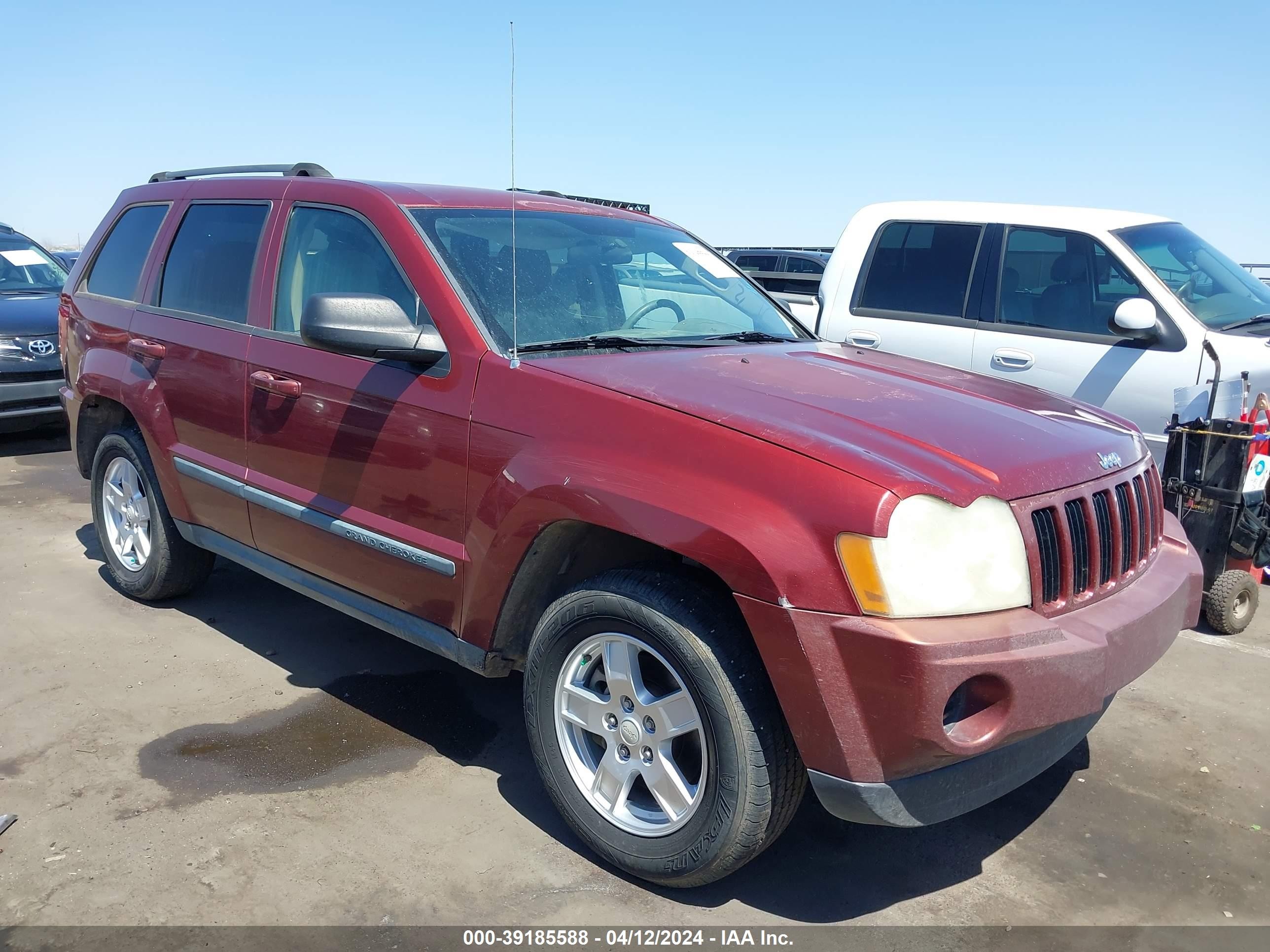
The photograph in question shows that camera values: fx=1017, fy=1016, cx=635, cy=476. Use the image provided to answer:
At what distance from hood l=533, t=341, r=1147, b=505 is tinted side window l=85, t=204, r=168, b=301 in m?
2.62

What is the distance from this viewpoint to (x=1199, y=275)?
5.74m

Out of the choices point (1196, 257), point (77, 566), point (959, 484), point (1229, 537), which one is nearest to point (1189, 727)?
point (1229, 537)

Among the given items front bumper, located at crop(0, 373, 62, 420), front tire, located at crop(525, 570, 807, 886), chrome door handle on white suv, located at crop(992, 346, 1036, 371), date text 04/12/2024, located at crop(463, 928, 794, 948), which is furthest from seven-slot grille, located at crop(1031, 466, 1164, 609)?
front bumper, located at crop(0, 373, 62, 420)

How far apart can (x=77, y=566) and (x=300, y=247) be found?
2.75 metres

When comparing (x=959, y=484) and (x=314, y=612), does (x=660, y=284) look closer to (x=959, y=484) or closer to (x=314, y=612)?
(x=959, y=484)

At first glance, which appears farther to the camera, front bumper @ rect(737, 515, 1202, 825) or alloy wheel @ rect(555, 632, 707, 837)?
alloy wheel @ rect(555, 632, 707, 837)

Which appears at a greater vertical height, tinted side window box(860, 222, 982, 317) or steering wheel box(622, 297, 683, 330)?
tinted side window box(860, 222, 982, 317)

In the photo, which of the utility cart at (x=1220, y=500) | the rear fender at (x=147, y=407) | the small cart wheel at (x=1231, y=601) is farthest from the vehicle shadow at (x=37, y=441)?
the small cart wheel at (x=1231, y=601)

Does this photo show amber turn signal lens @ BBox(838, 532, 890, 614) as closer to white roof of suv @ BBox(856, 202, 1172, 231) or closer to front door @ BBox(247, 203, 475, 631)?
front door @ BBox(247, 203, 475, 631)

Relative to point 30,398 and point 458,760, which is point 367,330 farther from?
point 30,398

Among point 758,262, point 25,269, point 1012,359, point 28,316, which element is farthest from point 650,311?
point 758,262

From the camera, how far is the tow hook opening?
7.70 feet

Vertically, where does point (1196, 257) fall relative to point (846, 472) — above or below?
above

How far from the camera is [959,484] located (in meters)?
2.42
